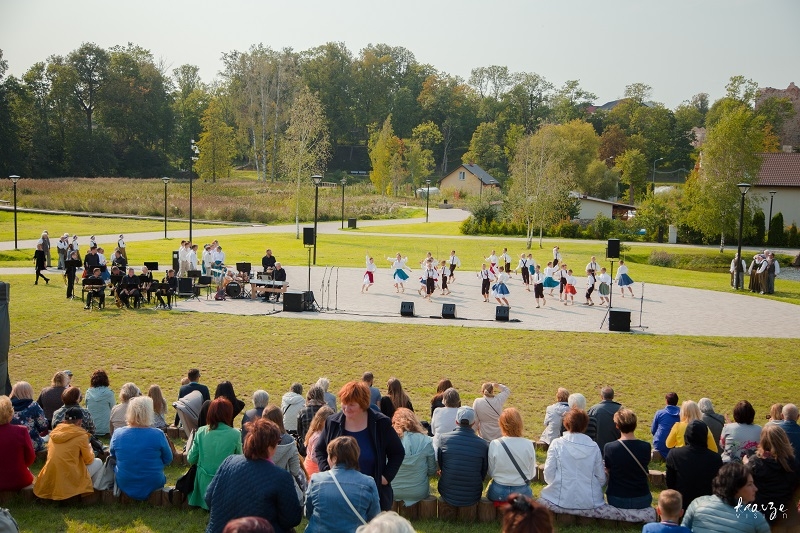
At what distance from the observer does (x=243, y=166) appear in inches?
4446

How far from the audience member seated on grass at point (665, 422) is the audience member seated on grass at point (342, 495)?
5998 mm

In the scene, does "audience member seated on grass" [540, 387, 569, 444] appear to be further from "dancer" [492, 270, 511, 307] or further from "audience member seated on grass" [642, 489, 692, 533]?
"dancer" [492, 270, 511, 307]

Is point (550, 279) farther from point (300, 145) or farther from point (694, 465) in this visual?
point (300, 145)

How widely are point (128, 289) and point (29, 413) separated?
1399cm

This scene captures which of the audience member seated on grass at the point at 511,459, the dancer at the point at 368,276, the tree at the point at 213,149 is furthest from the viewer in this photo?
the tree at the point at 213,149

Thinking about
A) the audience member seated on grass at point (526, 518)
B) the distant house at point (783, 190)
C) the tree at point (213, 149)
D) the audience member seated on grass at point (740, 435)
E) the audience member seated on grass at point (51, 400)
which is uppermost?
the tree at point (213, 149)

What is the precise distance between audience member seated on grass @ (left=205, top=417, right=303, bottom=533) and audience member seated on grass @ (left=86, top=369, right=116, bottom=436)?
5.69 meters

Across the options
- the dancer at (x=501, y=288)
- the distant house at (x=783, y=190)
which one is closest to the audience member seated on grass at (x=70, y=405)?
the dancer at (x=501, y=288)

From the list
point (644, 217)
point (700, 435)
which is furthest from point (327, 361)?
point (644, 217)

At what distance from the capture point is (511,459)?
23.8ft

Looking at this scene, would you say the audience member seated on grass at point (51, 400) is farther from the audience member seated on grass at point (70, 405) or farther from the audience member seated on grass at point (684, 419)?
the audience member seated on grass at point (684, 419)

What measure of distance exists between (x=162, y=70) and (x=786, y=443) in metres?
109

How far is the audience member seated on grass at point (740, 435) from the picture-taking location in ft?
26.8

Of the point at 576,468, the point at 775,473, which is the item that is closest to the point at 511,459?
the point at 576,468
